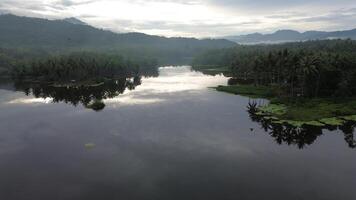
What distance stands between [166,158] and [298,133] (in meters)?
36.8

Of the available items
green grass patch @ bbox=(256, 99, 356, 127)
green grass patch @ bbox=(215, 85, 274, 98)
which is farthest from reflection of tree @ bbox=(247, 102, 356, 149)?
green grass patch @ bbox=(215, 85, 274, 98)

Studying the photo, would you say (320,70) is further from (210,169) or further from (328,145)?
(210,169)

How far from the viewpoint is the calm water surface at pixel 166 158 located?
54719mm

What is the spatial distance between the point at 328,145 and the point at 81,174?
175 feet

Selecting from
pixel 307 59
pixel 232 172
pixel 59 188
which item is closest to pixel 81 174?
pixel 59 188

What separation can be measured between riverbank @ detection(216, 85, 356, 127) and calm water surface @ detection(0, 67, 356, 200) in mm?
6848

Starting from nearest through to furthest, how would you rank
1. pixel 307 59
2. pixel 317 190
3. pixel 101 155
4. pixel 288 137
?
pixel 317 190 < pixel 101 155 < pixel 288 137 < pixel 307 59

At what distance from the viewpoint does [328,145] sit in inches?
3073

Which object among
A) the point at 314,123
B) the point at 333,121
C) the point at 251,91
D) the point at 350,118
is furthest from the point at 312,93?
the point at 314,123

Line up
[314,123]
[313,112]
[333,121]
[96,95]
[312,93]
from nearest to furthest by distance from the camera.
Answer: [314,123] < [333,121] < [313,112] < [312,93] < [96,95]

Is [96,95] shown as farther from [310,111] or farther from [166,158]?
[166,158]

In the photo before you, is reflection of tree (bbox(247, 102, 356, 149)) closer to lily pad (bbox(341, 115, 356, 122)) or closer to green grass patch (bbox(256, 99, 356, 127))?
green grass patch (bbox(256, 99, 356, 127))

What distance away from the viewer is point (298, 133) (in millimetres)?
86938

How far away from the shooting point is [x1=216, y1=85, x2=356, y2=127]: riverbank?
96188 mm
